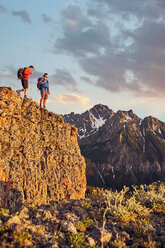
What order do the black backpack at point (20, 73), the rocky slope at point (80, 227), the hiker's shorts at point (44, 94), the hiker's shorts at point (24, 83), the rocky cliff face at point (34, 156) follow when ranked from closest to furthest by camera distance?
1. the rocky slope at point (80, 227)
2. the rocky cliff face at point (34, 156)
3. the black backpack at point (20, 73)
4. the hiker's shorts at point (24, 83)
5. the hiker's shorts at point (44, 94)

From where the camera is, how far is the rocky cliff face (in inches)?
491

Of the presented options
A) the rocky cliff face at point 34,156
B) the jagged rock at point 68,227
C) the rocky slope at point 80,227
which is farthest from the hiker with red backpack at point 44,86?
the jagged rock at point 68,227

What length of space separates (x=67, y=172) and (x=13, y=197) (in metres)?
5.97

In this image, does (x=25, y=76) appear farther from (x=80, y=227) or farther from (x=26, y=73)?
(x=80, y=227)

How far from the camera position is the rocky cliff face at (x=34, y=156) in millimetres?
12464

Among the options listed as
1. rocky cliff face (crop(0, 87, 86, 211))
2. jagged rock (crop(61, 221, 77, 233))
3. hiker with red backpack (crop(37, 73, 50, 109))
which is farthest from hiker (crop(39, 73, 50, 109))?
jagged rock (crop(61, 221, 77, 233))

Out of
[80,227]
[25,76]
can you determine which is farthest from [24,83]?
[80,227]

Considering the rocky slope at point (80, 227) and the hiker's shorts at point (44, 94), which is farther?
the hiker's shorts at point (44, 94)

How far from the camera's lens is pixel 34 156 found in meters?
14.5

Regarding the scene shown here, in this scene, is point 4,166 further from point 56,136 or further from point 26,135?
point 56,136

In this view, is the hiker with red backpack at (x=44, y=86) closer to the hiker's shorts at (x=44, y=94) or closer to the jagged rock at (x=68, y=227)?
the hiker's shorts at (x=44, y=94)

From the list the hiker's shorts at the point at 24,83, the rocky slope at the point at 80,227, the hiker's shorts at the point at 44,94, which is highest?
the hiker's shorts at the point at 24,83

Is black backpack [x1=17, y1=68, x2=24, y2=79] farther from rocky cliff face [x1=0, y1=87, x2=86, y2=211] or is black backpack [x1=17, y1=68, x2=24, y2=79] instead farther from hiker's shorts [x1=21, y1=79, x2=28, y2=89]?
rocky cliff face [x1=0, y1=87, x2=86, y2=211]

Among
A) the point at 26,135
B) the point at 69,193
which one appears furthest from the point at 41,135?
the point at 69,193
